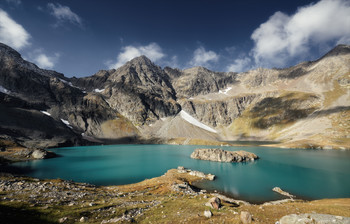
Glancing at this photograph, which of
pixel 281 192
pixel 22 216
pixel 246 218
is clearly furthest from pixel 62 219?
pixel 281 192

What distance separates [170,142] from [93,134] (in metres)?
96.5

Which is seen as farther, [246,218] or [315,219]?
[246,218]

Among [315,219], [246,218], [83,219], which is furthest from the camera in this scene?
[83,219]

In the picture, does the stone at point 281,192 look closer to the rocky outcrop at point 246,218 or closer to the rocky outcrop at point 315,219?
the rocky outcrop at point 315,219

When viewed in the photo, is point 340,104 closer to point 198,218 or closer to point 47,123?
point 198,218

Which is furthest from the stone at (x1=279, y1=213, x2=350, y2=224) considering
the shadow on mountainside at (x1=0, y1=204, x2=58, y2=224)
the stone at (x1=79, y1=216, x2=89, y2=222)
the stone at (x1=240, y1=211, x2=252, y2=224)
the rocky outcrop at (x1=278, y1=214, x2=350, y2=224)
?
the shadow on mountainside at (x1=0, y1=204, x2=58, y2=224)

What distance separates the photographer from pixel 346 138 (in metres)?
121

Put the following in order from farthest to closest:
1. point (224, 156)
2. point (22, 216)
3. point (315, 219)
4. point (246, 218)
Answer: point (224, 156) < point (22, 216) < point (246, 218) < point (315, 219)

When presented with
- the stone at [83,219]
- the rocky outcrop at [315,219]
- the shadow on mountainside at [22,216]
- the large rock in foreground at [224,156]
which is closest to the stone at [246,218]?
the rocky outcrop at [315,219]

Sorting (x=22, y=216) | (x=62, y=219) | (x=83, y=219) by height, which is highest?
(x=22, y=216)

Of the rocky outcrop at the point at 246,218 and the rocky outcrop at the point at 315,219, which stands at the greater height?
the rocky outcrop at the point at 315,219

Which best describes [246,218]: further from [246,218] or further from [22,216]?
[22,216]

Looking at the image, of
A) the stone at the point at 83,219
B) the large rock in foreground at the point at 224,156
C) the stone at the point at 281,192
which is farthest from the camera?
the large rock in foreground at the point at 224,156

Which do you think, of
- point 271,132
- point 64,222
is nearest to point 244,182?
point 64,222
